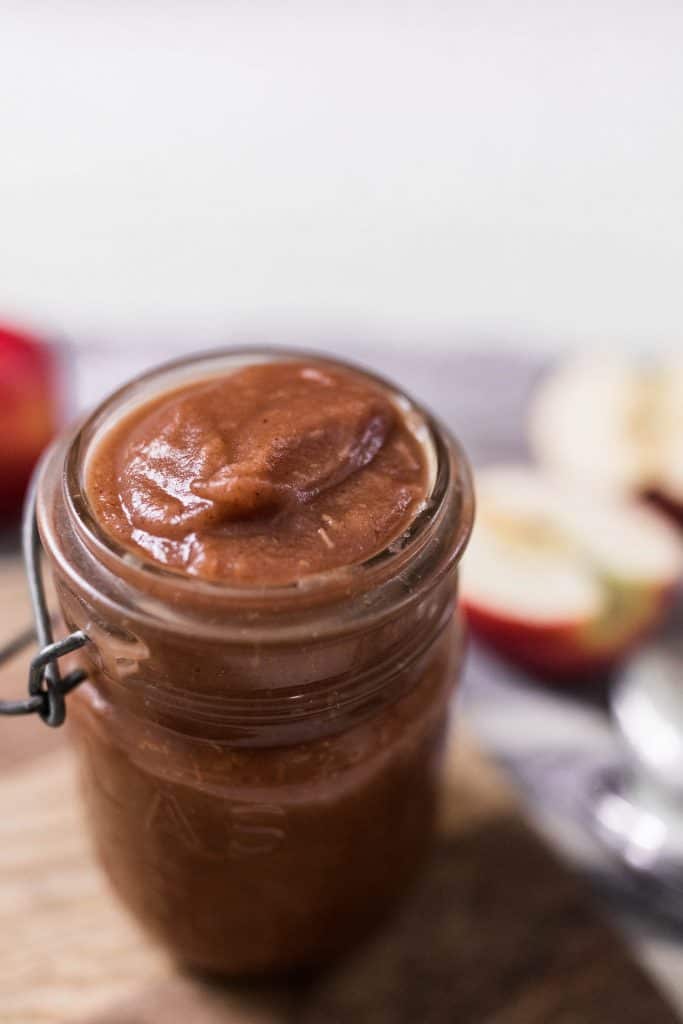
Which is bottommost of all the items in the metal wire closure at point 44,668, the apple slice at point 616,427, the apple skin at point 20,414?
the apple slice at point 616,427

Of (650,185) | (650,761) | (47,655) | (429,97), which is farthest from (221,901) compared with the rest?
(429,97)

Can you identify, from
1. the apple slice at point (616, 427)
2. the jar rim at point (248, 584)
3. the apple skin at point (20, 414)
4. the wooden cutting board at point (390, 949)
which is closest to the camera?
the jar rim at point (248, 584)

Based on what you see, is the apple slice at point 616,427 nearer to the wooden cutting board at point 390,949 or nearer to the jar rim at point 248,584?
the wooden cutting board at point 390,949

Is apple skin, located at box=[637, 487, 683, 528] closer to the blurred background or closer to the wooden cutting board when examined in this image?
the blurred background

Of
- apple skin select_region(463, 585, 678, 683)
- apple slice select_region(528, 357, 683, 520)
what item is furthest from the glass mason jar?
apple slice select_region(528, 357, 683, 520)

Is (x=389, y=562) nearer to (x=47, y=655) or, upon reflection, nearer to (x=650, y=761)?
(x=47, y=655)

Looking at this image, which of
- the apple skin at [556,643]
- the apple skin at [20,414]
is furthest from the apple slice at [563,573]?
the apple skin at [20,414]

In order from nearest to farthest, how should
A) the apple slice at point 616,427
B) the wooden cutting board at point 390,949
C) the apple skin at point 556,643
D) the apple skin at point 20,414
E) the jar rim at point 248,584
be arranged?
1. the jar rim at point 248,584
2. the wooden cutting board at point 390,949
3. the apple skin at point 556,643
4. the apple skin at point 20,414
5. the apple slice at point 616,427
